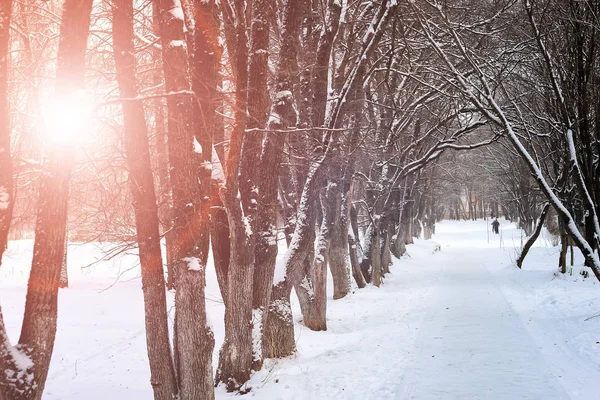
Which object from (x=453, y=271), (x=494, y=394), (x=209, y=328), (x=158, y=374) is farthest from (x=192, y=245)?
(x=453, y=271)

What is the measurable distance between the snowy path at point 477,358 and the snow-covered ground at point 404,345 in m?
0.02

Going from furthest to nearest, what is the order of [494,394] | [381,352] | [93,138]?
[93,138]
[381,352]
[494,394]

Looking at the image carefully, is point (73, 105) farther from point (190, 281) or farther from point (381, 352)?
point (381, 352)

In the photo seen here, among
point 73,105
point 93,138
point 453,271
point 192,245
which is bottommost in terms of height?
point 453,271

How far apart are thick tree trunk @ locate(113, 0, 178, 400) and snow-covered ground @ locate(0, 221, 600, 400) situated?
1.36 meters

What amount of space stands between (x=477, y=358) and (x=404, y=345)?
1.37 meters

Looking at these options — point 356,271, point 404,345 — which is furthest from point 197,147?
point 356,271

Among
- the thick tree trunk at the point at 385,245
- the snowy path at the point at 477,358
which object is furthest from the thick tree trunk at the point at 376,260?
the snowy path at the point at 477,358

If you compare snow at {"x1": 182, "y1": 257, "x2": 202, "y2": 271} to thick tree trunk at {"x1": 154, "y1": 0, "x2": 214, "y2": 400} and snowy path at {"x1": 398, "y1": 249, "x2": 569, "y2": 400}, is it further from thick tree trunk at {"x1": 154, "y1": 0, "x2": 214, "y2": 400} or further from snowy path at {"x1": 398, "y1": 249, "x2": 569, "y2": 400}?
snowy path at {"x1": 398, "y1": 249, "x2": 569, "y2": 400}

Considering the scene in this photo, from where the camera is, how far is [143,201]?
504 centimetres

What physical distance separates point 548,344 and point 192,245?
6768 millimetres

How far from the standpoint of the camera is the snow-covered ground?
6453mm

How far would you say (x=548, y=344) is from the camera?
27.5 ft

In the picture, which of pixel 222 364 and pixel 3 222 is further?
pixel 222 364
